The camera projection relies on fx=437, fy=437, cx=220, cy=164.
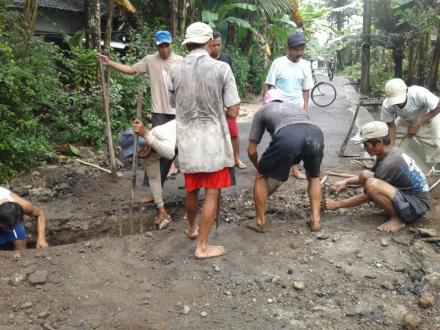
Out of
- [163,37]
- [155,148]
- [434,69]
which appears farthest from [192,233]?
[434,69]

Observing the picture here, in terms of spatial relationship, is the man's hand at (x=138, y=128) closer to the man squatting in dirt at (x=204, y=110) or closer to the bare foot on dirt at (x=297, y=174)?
the man squatting in dirt at (x=204, y=110)

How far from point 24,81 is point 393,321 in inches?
202

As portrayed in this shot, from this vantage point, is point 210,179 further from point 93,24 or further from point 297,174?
point 93,24

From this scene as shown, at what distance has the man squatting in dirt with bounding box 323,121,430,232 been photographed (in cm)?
405

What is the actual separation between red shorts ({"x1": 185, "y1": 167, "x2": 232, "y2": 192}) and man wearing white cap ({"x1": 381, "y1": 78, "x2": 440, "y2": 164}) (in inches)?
93.5

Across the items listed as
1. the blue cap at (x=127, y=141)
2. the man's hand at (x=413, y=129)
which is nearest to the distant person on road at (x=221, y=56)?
the blue cap at (x=127, y=141)

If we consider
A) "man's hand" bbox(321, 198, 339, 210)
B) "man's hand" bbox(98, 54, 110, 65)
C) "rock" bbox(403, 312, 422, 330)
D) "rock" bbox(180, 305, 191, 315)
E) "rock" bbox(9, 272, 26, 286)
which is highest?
"man's hand" bbox(98, 54, 110, 65)

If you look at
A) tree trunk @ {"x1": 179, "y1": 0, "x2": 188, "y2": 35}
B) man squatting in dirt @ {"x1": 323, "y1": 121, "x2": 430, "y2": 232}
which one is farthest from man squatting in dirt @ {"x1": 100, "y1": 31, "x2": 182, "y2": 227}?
tree trunk @ {"x1": 179, "y1": 0, "x2": 188, "y2": 35}

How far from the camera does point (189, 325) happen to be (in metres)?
3.00

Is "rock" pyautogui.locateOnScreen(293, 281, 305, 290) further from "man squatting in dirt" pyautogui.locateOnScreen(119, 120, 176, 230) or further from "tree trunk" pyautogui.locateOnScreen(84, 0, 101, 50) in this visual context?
"tree trunk" pyautogui.locateOnScreen(84, 0, 101, 50)

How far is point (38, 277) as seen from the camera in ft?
11.6

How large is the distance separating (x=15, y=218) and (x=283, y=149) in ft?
8.00

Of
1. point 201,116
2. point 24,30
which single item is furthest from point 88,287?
point 24,30

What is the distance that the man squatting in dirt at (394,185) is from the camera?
405 centimetres
